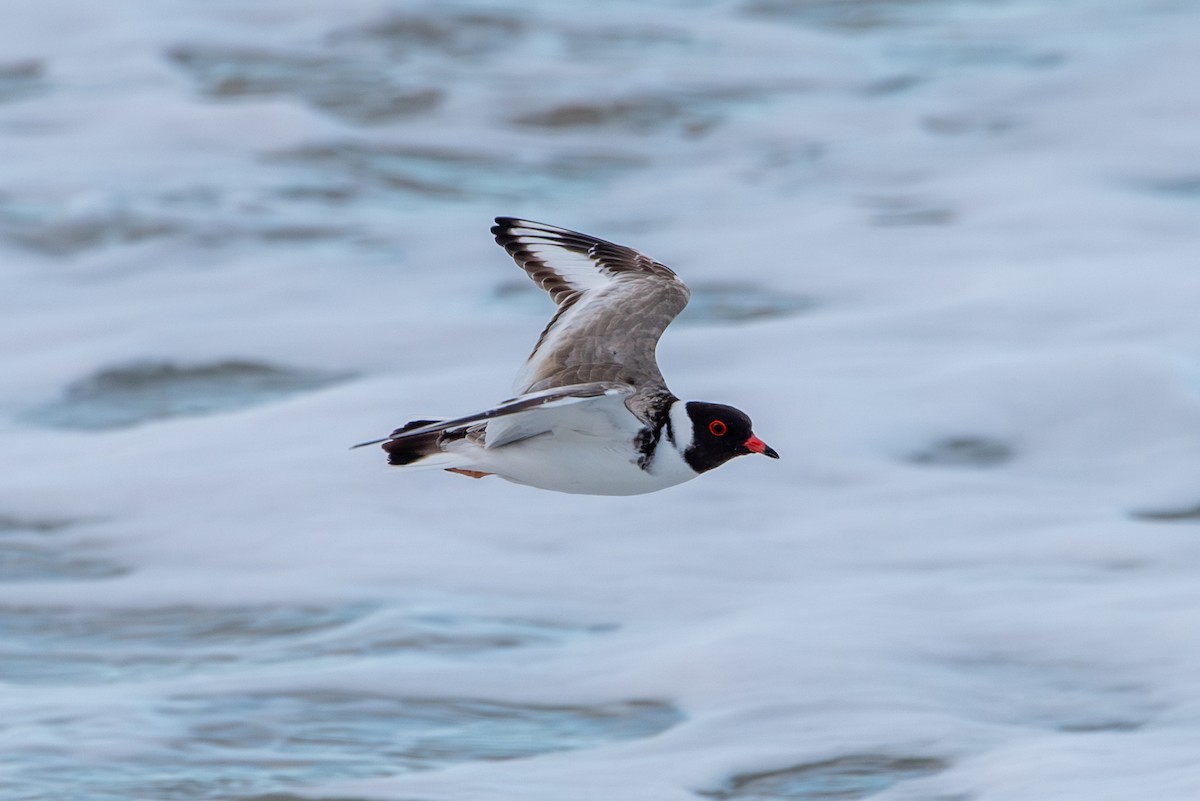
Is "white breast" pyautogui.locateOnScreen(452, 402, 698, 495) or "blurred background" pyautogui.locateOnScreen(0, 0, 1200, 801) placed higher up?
"blurred background" pyautogui.locateOnScreen(0, 0, 1200, 801)

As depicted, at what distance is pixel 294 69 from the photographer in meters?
15.7

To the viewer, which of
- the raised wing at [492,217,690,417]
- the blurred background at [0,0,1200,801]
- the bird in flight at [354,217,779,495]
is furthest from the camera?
the blurred background at [0,0,1200,801]

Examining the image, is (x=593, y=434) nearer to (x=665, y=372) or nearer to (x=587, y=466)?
(x=587, y=466)

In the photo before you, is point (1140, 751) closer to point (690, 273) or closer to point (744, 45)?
point (690, 273)

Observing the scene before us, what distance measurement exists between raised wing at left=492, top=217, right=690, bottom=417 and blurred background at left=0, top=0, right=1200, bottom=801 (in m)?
1.50

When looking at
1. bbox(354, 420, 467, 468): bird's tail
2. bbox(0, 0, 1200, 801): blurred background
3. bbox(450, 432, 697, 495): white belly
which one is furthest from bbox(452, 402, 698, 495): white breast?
bbox(0, 0, 1200, 801): blurred background

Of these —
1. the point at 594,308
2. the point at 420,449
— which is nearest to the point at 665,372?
the point at 594,308

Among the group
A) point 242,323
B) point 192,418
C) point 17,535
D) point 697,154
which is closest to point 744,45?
point 697,154

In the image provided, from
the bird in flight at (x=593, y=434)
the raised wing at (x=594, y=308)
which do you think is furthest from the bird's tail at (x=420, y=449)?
the raised wing at (x=594, y=308)

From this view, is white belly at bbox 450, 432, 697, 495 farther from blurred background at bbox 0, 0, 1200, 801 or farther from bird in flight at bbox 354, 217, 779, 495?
blurred background at bbox 0, 0, 1200, 801

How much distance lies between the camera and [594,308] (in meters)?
5.59

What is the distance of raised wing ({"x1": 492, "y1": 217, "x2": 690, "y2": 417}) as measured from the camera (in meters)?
5.15

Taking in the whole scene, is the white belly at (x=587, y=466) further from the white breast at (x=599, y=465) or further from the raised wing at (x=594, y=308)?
the raised wing at (x=594, y=308)

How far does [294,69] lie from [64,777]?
421 inches
